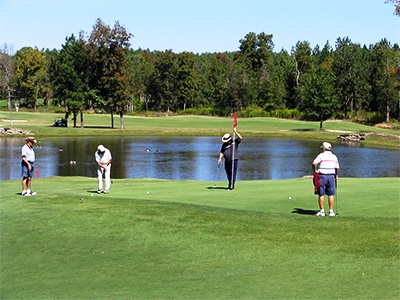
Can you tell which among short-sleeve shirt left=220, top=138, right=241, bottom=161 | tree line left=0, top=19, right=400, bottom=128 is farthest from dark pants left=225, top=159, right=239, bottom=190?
tree line left=0, top=19, right=400, bottom=128

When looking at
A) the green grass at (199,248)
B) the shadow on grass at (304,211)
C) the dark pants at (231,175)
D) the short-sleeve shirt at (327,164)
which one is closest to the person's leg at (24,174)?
the green grass at (199,248)

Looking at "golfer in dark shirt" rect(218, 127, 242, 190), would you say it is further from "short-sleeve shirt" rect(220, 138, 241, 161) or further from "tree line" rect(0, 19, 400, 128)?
"tree line" rect(0, 19, 400, 128)

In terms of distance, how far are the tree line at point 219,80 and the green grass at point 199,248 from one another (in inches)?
2614

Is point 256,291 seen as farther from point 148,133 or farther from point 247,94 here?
point 247,94

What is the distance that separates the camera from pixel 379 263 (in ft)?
39.3

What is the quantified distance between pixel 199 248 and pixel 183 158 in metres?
42.5

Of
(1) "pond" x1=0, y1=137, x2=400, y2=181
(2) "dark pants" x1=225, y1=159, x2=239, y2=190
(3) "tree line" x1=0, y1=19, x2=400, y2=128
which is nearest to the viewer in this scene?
(2) "dark pants" x1=225, y1=159, x2=239, y2=190

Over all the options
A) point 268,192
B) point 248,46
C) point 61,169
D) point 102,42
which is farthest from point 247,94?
point 268,192

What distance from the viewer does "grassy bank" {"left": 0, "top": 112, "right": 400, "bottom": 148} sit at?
278ft

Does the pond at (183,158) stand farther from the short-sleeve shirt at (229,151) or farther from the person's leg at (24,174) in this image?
the person's leg at (24,174)

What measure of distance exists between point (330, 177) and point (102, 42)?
265ft

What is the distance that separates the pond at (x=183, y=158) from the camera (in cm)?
4466

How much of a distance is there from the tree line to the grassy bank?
11.2 ft

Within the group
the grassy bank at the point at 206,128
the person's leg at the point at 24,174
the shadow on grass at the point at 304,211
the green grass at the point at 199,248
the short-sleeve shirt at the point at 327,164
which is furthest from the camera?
the grassy bank at the point at 206,128
